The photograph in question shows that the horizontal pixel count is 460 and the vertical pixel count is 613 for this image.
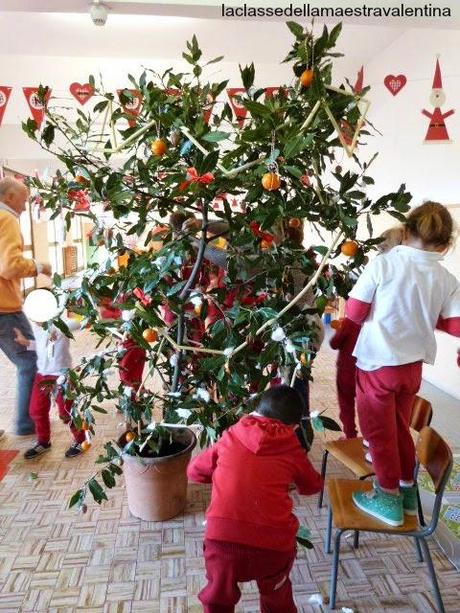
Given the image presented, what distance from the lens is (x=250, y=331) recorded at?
142 centimetres

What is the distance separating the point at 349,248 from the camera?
1.36 m

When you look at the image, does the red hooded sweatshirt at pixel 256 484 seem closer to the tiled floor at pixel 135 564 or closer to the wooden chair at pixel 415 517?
the wooden chair at pixel 415 517

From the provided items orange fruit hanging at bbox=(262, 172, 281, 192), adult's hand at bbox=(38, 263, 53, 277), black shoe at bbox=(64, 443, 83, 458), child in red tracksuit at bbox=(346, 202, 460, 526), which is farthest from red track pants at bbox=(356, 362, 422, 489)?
adult's hand at bbox=(38, 263, 53, 277)

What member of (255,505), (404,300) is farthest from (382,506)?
(404,300)

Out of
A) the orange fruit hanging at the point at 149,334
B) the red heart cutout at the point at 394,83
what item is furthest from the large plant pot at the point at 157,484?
the red heart cutout at the point at 394,83

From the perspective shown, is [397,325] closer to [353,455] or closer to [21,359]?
[353,455]

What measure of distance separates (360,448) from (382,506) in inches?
15.9

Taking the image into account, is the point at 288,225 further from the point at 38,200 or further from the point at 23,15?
the point at 23,15

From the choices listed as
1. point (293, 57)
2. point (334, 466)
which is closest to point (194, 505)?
point (334, 466)

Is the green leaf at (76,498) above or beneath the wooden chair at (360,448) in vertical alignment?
beneath

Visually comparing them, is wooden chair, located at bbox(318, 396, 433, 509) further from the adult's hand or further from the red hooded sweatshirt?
the adult's hand

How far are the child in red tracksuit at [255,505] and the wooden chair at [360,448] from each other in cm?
51

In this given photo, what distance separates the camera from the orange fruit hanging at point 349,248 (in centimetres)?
136

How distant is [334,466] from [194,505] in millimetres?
819
